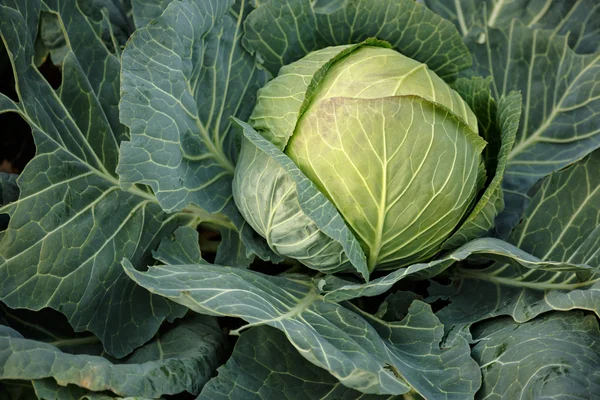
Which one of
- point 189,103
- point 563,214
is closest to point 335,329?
point 189,103

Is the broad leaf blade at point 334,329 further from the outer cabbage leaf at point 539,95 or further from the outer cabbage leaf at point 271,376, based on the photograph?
the outer cabbage leaf at point 539,95

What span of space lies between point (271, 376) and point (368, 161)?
654 millimetres

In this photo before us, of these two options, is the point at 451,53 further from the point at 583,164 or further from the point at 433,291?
the point at 433,291

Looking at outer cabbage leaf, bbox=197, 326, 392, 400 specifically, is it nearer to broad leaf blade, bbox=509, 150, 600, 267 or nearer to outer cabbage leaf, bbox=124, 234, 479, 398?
outer cabbage leaf, bbox=124, 234, 479, 398

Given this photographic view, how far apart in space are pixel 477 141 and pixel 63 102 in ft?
4.19

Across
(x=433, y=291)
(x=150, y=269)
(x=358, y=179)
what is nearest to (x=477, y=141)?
(x=358, y=179)

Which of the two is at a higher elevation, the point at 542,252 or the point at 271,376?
the point at 542,252

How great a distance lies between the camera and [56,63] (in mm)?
1986

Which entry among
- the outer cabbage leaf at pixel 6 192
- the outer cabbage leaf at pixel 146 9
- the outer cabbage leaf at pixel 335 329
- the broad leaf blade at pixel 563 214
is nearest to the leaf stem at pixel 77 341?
the outer cabbage leaf at pixel 6 192

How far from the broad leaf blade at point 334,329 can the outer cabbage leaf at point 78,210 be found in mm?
314

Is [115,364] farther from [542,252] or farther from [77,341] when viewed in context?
[542,252]

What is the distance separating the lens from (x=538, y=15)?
2.36m

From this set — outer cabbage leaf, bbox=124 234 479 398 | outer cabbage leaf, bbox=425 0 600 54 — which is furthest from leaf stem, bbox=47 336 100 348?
outer cabbage leaf, bbox=425 0 600 54

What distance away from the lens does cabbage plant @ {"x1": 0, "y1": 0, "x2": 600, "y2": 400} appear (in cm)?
159
